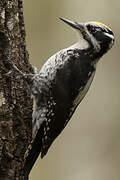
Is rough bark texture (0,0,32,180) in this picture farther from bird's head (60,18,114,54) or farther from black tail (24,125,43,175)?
bird's head (60,18,114,54)

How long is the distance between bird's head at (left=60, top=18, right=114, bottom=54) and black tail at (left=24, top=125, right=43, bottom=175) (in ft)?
4.12

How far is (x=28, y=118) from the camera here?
5680 millimetres

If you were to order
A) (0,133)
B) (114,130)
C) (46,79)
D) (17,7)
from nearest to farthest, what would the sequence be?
(0,133), (17,7), (46,79), (114,130)

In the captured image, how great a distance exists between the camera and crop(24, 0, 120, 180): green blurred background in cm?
846

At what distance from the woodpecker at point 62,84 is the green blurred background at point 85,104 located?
2.37 metres

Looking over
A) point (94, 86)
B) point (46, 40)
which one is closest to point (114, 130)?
point (94, 86)

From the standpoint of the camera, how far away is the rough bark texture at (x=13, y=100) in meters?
5.22

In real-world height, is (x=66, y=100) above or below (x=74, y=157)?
above

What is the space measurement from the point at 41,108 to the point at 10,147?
0.81 m

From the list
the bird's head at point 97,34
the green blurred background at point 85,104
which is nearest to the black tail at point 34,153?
the bird's head at point 97,34

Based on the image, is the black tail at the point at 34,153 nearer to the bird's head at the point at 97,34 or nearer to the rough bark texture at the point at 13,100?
the rough bark texture at the point at 13,100

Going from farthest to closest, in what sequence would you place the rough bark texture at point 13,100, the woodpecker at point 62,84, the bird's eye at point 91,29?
the bird's eye at point 91,29 → the woodpecker at point 62,84 → the rough bark texture at point 13,100

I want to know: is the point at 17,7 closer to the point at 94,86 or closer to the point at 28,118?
the point at 28,118

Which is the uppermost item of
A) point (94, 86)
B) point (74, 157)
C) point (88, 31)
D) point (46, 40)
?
point (88, 31)
